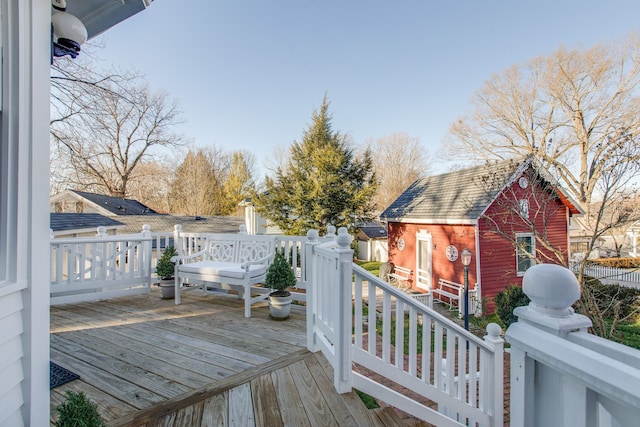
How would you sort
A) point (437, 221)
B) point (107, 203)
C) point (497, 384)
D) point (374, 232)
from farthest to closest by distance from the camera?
point (374, 232), point (107, 203), point (437, 221), point (497, 384)

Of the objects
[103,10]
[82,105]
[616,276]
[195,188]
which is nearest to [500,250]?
→ [616,276]

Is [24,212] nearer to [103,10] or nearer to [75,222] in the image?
[103,10]

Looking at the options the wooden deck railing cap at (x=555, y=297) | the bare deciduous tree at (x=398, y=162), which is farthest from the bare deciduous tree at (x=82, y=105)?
the bare deciduous tree at (x=398, y=162)

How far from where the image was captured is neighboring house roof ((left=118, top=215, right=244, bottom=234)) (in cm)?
1246

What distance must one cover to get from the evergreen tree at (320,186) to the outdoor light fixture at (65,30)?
411 inches

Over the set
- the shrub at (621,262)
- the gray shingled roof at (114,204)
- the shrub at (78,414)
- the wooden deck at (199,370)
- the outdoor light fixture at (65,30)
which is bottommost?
the shrub at (621,262)

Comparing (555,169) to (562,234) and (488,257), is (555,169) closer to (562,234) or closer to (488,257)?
(562,234)

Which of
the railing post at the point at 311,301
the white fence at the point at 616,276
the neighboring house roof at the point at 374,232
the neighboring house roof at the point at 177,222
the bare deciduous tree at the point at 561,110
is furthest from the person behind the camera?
the neighboring house roof at the point at 374,232

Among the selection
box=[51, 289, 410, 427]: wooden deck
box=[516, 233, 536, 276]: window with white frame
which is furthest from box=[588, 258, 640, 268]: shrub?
box=[51, 289, 410, 427]: wooden deck

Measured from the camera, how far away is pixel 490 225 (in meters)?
8.66

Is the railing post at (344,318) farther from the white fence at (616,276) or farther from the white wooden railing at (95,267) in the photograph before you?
the white fence at (616,276)

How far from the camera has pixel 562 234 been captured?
962 centimetres

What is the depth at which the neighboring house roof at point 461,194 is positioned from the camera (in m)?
8.80

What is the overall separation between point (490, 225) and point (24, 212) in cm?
964
